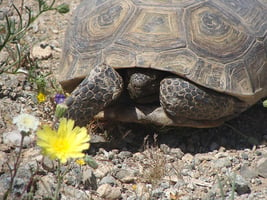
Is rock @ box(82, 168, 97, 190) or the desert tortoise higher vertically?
the desert tortoise

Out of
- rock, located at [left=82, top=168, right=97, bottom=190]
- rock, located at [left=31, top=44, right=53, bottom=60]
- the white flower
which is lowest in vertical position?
rock, located at [left=82, top=168, right=97, bottom=190]

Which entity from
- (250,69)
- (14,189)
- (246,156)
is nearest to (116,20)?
(250,69)

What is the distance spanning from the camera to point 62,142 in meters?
2.70

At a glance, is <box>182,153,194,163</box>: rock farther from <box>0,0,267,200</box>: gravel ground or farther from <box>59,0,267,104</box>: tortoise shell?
<box>59,0,267,104</box>: tortoise shell

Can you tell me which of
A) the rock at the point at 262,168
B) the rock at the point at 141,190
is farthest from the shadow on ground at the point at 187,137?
the rock at the point at 141,190

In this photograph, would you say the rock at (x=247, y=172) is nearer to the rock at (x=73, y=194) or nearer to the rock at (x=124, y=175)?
the rock at (x=124, y=175)

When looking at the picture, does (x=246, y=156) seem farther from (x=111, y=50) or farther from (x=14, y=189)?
(x=14, y=189)

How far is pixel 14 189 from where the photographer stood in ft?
11.8

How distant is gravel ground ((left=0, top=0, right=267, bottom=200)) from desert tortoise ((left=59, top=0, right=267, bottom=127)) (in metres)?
0.20

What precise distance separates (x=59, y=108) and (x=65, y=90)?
7.65 ft

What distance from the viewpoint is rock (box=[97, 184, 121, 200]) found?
3973mm

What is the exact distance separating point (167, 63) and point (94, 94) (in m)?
0.62

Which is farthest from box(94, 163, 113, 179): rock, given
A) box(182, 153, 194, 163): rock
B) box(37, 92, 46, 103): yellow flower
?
box(37, 92, 46, 103): yellow flower

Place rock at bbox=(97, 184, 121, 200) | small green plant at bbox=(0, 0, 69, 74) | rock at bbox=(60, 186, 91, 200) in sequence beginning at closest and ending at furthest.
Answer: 1. small green plant at bbox=(0, 0, 69, 74)
2. rock at bbox=(60, 186, 91, 200)
3. rock at bbox=(97, 184, 121, 200)
